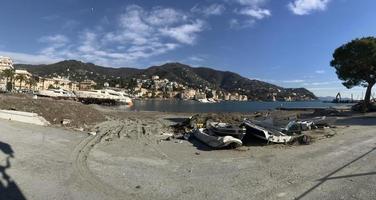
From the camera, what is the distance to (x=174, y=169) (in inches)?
474

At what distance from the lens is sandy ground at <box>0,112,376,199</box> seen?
370 inches

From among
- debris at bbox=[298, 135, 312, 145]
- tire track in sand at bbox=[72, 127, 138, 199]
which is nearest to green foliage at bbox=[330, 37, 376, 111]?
debris at bbox=[298, 135, 312, 145]

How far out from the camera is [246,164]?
1295cm

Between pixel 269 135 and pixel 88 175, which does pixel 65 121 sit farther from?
pixel 88 175

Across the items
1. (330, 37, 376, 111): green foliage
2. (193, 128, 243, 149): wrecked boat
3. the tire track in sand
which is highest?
(330, 37, 376, 111): green foliage

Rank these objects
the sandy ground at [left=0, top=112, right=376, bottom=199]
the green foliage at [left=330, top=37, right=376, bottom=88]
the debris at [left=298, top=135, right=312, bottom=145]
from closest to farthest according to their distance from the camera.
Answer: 1. the sandy ground at [left=0, top=112, right=376, bottom=199]
2. the debris at [left=298, top=135, right=312, bottom=145]
3. the green foliage at [left=330, top=37, right=376, bottom=88]

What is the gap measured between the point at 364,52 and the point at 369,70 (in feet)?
8.10

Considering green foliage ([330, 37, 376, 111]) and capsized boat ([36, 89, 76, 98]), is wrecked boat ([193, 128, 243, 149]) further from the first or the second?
capsized boat ([36, 89, 76, 98])

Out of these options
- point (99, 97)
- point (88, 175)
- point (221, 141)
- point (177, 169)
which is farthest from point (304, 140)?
point (99, 97)

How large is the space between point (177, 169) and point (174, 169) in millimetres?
100

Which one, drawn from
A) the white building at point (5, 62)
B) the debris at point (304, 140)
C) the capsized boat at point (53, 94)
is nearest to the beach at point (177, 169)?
the debris at point (304, 140)

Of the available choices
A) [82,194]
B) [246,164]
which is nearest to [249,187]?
[246,164]

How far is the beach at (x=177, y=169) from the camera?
9.45 metres

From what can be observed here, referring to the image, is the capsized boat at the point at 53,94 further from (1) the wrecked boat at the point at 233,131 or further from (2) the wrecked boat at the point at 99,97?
(1) the wrecked boat at the point at 233,131
